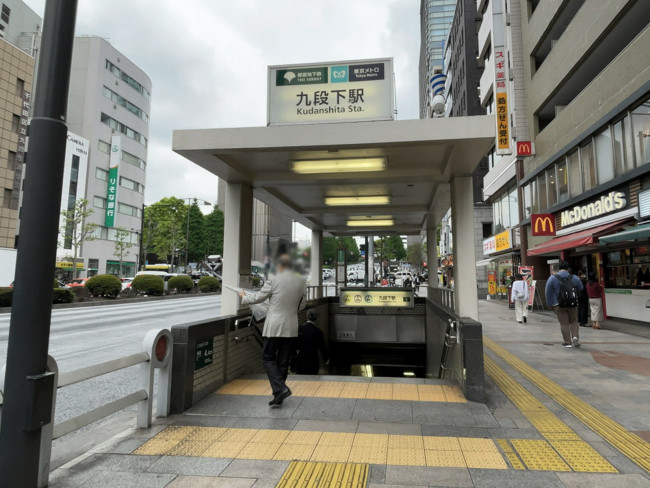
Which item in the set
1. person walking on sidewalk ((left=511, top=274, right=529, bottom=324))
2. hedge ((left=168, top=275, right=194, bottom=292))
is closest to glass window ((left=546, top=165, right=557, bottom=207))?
person walking on sidewalk ((left=511, top=274, right=529, bottom=324))

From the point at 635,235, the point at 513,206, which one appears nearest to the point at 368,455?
the point at 635,235

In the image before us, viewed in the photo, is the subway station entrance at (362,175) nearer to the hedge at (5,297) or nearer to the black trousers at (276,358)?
the black trousers at (276,358)

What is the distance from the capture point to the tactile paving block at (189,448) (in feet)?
11.0

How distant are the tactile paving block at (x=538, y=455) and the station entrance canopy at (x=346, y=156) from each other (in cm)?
→ 347

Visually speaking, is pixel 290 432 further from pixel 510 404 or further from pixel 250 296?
pixel 510 404

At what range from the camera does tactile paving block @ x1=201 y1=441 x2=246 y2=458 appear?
10.9 ft

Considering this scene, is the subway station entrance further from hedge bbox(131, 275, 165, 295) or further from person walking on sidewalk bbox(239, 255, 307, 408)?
hedge bbox(131, 275, 165, 295)

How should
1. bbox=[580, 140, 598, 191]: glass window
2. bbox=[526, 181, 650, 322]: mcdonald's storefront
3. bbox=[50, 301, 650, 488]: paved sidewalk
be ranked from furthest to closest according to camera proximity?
bbox=[580, 140, 598, 191]: glass window
bbox=[526, 181, 650, 322]: mcdonald's storefront
bbox=[50, 301, 650, 488]: paved sidewalk

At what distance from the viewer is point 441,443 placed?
11.6 feet

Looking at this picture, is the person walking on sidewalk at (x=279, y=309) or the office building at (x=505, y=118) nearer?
the person walking on sidewalk at (x=279, y=309)

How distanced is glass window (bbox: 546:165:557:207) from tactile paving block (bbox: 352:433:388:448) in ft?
57.2

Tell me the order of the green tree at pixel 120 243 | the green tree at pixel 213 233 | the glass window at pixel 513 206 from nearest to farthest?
the glass window at pixel 513 206
the green tree at pixel 120 243
the green tree at pixel 213 233

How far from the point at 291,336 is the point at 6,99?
4089cm

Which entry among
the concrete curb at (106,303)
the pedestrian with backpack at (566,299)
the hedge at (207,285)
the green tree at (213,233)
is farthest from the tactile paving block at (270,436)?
the green tree at (213,233)
